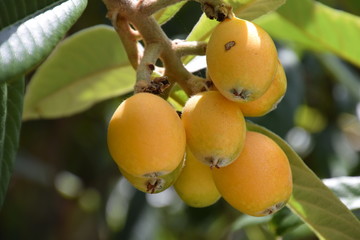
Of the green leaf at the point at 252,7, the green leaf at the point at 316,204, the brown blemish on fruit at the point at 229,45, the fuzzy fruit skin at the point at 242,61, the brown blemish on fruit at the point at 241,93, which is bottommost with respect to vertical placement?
the green leaf at the point at 316,204

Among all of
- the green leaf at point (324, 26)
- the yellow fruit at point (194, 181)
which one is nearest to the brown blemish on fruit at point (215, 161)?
the yellow fruit at point (194, 181)

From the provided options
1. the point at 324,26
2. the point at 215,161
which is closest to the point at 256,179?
the point at 215,161

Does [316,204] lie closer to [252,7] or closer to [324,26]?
[252,7]

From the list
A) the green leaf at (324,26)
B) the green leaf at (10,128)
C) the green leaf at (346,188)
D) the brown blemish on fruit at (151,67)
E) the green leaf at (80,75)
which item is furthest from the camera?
the green leaf at (324,26)

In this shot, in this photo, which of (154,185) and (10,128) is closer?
(154,185)

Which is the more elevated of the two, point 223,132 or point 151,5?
point 151,5

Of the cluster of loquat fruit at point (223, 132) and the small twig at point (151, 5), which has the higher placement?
the small twig at point (151, 5)

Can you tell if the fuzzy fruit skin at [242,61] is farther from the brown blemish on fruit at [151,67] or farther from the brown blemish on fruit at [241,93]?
the brown blemish on fruit at [151,67]

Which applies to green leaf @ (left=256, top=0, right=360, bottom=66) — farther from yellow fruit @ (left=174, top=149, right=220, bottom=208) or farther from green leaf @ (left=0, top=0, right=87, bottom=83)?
green leaf @ (left=0, top=0, right=87, bottom=83)
